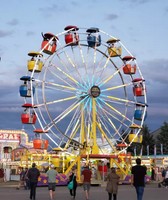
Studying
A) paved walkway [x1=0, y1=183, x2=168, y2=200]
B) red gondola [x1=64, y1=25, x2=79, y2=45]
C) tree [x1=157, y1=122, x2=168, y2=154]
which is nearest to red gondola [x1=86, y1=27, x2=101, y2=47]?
red gondola [x1=64, y1=25, x2=79, y2=45]

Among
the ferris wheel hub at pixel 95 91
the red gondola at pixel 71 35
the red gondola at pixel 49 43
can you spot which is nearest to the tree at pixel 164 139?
the ferris wheel hub at pixel 95 91

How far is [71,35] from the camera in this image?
130 feet

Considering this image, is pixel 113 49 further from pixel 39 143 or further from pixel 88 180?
pixel 88 180

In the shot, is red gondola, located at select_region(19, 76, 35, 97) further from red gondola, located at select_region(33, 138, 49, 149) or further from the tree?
the tree

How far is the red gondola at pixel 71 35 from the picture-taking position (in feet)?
129

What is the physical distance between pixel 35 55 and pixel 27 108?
4.20 meters

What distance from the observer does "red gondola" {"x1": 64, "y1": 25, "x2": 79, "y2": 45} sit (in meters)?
39.2

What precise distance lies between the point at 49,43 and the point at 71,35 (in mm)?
1981

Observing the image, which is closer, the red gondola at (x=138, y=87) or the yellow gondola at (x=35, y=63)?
the yellow gondola at (x=35, y=63)

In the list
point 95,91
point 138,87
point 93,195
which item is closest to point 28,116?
point 95,91

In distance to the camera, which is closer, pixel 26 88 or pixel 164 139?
pixel 26 88

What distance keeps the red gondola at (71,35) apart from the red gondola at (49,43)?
0.96m

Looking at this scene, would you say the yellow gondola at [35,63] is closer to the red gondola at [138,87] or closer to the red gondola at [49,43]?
the red gondola at [49,43]

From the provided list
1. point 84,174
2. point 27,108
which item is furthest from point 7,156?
point 84,174
